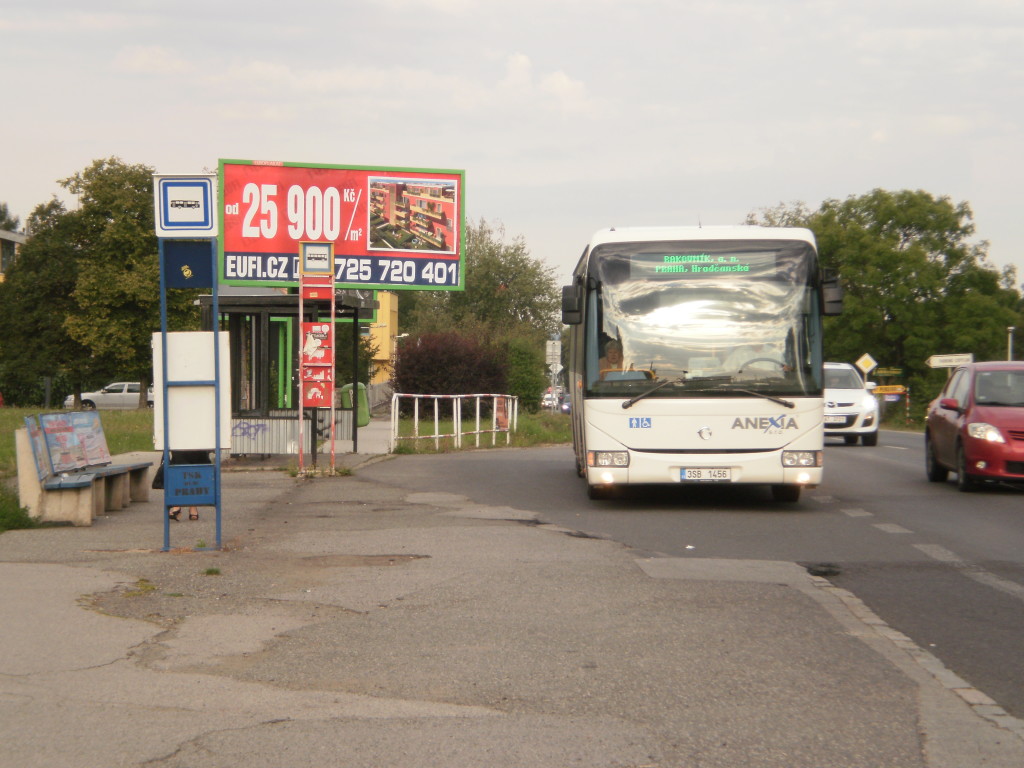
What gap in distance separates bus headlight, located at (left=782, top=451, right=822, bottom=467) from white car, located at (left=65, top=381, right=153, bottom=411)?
6163 centimetres

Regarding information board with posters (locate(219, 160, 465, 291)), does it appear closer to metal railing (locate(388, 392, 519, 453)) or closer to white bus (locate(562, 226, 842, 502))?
metal railing (locate(388, 392, 519, 453))

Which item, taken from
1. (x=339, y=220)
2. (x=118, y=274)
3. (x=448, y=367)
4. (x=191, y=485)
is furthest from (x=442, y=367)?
(x=191, y=485)

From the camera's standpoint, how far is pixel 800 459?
1305 cm

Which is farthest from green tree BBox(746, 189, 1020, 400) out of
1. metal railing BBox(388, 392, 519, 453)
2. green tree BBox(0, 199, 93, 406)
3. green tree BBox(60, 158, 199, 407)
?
metal railing BBox(388, 392, 519, 453)

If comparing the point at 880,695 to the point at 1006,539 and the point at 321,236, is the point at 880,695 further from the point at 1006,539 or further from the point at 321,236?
the point at 321,236

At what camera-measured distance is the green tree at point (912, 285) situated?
77750 millimetres

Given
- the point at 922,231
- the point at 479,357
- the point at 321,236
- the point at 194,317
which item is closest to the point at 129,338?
the point at 194,317

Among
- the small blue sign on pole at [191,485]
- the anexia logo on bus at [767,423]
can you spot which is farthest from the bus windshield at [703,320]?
the small blue sign on pole at [191,485]

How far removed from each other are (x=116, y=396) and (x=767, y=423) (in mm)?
66291

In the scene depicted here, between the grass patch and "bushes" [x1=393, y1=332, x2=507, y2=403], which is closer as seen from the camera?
the grass patch

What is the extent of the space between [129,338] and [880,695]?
60039 mm

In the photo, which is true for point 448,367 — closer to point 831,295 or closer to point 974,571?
point 831,295

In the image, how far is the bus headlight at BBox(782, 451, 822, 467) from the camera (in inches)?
514

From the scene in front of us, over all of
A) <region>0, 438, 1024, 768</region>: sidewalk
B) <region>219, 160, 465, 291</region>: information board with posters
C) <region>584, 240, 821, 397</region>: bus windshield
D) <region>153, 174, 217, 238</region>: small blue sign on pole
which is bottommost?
<region>0, 438, 1024, 768</region>: sidewalk
